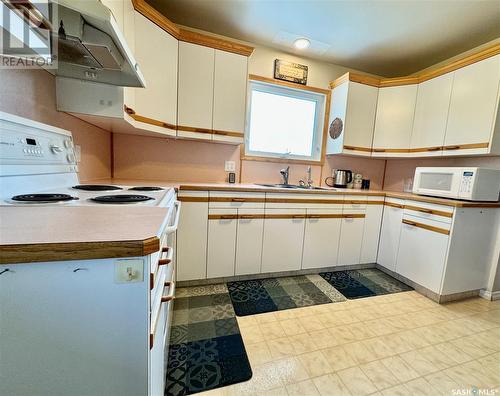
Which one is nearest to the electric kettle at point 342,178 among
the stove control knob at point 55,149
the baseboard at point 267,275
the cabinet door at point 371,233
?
the cabinet door at point 371,233

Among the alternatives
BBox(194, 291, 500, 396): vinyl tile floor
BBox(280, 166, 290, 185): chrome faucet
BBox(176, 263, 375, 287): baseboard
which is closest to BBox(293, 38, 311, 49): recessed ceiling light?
BBox(280, 166, 290, 185): chrome faucet

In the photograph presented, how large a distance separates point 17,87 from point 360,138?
2.82m

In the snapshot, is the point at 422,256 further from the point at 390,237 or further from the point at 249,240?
the point at 249,240

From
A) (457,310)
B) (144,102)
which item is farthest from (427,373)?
(144,102)

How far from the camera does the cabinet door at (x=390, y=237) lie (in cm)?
227

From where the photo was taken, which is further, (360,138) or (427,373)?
(360,138)

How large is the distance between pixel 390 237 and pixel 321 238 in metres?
0.77

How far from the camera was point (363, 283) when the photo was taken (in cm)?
216

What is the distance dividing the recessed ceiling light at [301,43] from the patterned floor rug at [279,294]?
2.40 m

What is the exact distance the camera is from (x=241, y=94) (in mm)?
→ 2086

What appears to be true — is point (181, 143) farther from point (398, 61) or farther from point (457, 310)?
point (457, 310)

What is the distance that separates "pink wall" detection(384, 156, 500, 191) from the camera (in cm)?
209

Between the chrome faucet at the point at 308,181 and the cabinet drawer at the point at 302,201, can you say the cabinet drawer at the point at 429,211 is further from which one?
the chrome faucet at the point at 308,181

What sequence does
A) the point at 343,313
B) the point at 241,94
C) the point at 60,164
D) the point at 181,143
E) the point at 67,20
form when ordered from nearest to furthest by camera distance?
the point at 67,20, the point at 60,164, the point at 343,313, the point at 241,94, the point at 181,143
